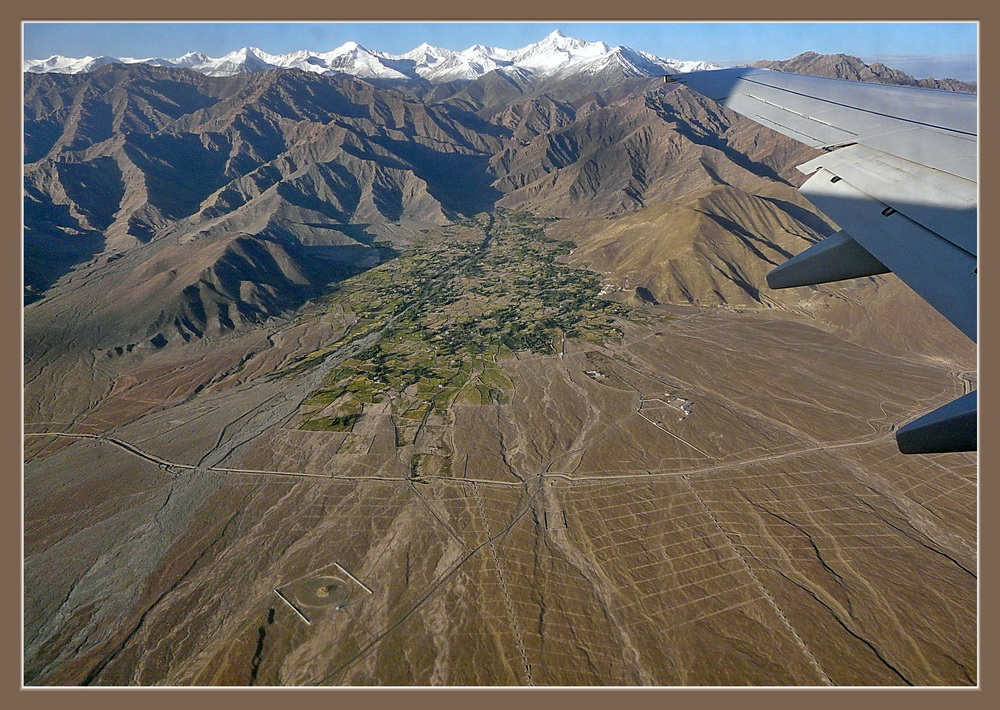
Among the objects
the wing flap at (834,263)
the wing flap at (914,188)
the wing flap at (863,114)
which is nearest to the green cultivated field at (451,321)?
the wing flap at (863,114)

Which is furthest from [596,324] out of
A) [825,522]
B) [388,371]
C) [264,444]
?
[264,444]

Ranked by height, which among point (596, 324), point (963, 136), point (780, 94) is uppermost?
point (780, 94)

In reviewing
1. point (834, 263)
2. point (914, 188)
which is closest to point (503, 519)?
point (834, 263)

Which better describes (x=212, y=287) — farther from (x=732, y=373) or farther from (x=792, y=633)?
(x=792, y=633)

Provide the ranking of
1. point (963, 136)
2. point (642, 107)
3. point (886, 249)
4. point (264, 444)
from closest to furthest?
point (886, 249) < point (963, 136) < point (264, 444) < point (642, 107)

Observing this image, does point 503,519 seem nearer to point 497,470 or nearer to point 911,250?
point 497,470

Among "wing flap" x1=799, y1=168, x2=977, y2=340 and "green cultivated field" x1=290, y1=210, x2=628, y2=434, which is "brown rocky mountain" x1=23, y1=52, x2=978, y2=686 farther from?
"wing flap" x1=799, y1=168, x2=977, y2=340

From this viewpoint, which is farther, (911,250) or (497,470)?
(497,470)
